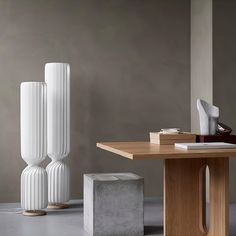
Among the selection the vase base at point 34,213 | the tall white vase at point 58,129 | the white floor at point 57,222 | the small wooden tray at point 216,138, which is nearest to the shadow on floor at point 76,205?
the white floor at point 57,222

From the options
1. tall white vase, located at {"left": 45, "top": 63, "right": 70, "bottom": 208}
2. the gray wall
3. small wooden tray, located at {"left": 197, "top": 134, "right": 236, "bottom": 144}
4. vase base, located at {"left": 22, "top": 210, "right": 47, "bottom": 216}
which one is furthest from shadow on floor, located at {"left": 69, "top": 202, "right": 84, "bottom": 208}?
small wooden tray, located at {"left": 197, "top": 134, "right": 236, "bottom": 144}

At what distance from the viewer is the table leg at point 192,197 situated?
3.64m

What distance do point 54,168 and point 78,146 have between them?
1.71 feet

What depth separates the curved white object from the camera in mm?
4965

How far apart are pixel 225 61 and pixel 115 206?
206cm

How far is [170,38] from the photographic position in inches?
234

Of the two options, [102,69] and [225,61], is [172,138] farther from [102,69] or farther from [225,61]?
[102,69]

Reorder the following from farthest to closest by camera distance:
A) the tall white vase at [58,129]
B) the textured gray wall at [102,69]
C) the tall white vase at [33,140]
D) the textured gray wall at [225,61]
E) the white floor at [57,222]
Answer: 1. the textured gray wall at [102,69]
2. the textured gray wall at [225,61]
3. the tall white vase at [58,129]
4. the tall white vase at [33,140]
5. the white floor at [57,222]

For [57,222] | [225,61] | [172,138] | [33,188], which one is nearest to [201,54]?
[225,61]

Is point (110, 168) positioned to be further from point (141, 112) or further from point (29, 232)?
point (29, 232)

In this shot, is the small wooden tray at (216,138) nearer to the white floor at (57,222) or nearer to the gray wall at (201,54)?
the white floor at (57,222)

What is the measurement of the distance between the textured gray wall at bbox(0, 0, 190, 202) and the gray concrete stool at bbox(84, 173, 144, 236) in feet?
5.14

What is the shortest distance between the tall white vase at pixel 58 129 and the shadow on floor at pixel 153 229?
3.63 ft

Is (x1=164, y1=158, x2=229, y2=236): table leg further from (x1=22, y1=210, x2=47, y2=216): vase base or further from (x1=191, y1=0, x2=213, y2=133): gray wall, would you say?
(x1=191, y1=0, x2=213, y2=133): gray wall
